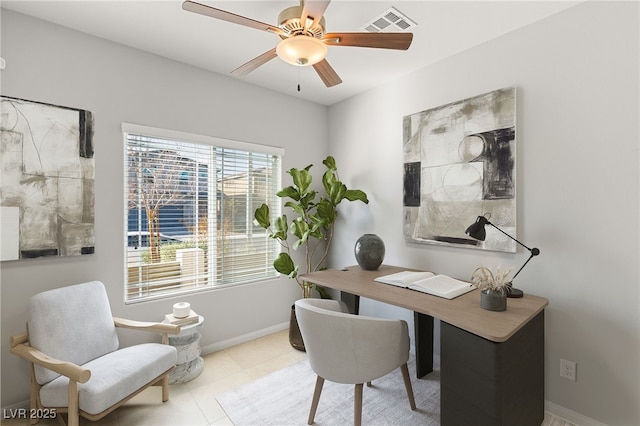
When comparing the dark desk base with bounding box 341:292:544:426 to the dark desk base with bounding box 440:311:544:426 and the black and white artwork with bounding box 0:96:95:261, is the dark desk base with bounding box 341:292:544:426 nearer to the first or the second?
A: the dark desk base with bounding box 440:311:544:426

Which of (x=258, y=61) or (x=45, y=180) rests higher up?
(x=258, y=61)

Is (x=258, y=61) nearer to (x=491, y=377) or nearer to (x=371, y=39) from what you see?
(x=371, y=39)

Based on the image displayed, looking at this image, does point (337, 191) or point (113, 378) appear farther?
point (337, 191)

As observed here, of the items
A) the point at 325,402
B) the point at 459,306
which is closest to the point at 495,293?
the point at 459,306

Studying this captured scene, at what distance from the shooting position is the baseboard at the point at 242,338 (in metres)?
2.76

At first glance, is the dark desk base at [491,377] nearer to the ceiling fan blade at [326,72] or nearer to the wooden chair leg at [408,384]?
the wooden chair leg at [408,384]

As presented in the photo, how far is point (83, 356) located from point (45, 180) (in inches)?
47.2

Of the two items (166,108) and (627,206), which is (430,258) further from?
(166,108)

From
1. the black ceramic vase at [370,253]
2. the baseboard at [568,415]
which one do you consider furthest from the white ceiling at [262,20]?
the baseboard at [568,415]

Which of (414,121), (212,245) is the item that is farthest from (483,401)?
(212,245)

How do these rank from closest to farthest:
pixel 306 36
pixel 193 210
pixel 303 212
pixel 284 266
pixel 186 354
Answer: pixel 306 36 → pixel 186 354 → pixel 193 210 → pixel 284 266 → pixel 303 212

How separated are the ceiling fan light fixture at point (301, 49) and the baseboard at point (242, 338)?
8.34 ft

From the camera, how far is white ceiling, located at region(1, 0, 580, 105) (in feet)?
6.11

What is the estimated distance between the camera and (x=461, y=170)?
2.37 meters
